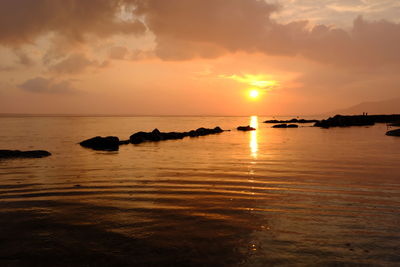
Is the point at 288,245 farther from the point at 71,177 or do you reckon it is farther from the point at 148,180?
the point at 71,177

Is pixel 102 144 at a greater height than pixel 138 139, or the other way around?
pixel 138 139

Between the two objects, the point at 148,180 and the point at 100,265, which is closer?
the point at 100,265

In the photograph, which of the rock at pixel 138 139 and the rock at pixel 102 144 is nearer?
the rock at pixel 102 144

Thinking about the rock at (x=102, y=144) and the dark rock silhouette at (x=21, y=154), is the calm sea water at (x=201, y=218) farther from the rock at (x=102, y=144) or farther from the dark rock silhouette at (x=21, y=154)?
the rock at (x=102, y=144)

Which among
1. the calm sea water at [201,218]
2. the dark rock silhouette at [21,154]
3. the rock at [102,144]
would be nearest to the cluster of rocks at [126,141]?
the rock at [102,144]

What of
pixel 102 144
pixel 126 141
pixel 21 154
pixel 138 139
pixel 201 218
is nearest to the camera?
pixel 201 218

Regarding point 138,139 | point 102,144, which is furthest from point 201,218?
point 138,139

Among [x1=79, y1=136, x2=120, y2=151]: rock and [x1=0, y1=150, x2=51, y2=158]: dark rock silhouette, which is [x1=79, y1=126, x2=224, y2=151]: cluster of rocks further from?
[x1=0, y1=150, x2=51, y2=158]: dark rock silhouette

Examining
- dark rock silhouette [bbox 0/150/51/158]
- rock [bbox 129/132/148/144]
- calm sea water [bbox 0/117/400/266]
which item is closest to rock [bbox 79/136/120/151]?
rock [bbox 129/132/148/144]

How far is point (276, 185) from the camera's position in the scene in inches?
556

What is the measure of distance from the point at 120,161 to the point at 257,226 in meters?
16.2

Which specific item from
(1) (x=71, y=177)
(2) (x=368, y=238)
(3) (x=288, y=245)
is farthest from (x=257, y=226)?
(1) (x=71, y=177)

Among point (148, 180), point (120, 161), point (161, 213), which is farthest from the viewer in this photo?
point (120, 161)

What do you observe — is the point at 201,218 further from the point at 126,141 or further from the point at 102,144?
the point at 126,141
